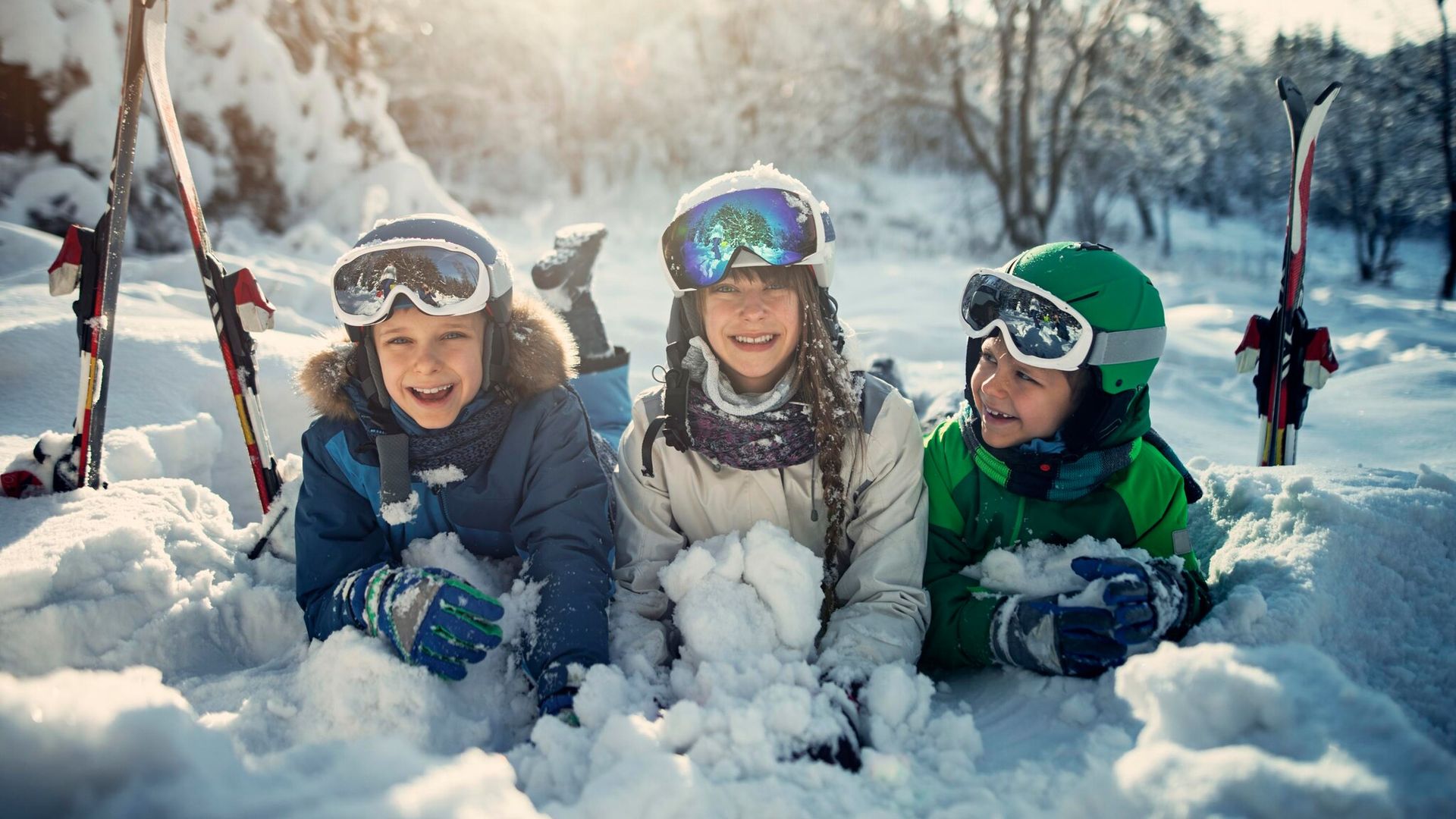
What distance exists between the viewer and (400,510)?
225 cm

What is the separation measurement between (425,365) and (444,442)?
243 millimetres

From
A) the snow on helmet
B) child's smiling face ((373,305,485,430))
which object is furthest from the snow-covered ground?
the snow on helmet

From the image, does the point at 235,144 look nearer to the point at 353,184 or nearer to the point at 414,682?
the point at 353,184

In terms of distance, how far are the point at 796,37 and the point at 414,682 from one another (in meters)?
28.1

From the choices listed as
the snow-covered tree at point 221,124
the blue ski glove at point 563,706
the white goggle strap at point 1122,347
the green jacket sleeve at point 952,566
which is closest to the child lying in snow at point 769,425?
the green jacket sleeve at point 952,566

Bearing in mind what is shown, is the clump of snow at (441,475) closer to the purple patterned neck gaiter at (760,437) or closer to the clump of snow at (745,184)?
the purple patterned neck gaiter at (760,437)

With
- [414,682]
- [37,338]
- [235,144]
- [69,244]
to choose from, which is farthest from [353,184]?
[414,682]

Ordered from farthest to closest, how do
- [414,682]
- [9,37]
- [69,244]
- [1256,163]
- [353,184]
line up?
[1256,163] → [353,184] → [9,37] → [69,244] → [414,682]

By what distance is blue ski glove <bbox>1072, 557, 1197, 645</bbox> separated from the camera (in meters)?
1.88

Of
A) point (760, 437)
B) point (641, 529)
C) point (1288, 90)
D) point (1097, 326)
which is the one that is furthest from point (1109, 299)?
point (641, 529)

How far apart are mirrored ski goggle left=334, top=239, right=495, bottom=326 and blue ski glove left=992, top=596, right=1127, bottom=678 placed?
1.78 meters

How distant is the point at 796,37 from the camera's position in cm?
2625

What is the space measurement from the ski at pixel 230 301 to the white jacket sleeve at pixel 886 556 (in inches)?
83.9

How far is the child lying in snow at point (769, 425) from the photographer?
2.25m
